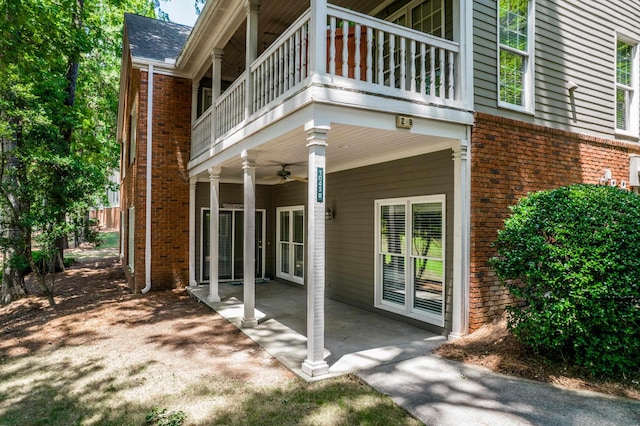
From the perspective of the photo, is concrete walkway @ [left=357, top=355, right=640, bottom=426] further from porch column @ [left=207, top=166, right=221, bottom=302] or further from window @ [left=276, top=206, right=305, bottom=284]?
window @ [left=276, top=206, right=305, bottom=284]

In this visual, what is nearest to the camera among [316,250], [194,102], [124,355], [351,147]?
[316,250]

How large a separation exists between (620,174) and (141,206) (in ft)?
34.5

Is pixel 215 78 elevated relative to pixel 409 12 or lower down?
lower down

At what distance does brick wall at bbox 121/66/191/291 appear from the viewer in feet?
32.3

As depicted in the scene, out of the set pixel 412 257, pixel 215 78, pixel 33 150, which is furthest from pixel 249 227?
pixel 33 150

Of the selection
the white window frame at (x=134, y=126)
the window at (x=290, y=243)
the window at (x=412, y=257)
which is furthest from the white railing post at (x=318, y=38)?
the white window frame at (x=134, y=126)

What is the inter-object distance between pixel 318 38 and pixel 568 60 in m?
5.13

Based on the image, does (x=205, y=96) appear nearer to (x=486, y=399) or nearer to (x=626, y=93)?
(x=626, y=93)

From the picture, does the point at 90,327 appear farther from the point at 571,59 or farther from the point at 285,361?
the point at 571,59

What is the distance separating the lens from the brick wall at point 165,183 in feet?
32.3

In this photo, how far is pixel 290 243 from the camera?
427 inches

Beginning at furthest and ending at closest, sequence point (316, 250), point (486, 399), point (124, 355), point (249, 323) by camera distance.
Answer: point (249, 323) → point (124, 355) → point (316, 250) → point (486, 399)

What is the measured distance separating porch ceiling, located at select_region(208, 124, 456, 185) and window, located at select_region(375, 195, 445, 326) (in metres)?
0.80


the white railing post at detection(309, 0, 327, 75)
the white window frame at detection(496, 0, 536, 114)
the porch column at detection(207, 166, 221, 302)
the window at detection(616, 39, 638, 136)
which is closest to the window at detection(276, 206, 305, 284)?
the porch column at detection(207, 166, 221, 302)
